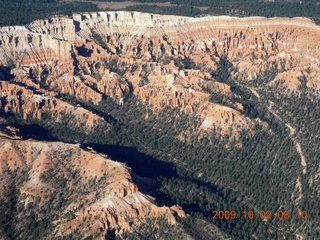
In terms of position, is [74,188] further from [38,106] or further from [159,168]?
[38,106]

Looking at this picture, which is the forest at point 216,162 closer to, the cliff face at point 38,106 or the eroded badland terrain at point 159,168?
the eroded badland terrain at point 159,168

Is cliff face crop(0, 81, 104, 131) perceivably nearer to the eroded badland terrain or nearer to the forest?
the eroded badland terrain

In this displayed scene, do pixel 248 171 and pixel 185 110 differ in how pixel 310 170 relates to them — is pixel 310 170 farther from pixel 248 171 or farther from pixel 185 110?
pixel 185 110
